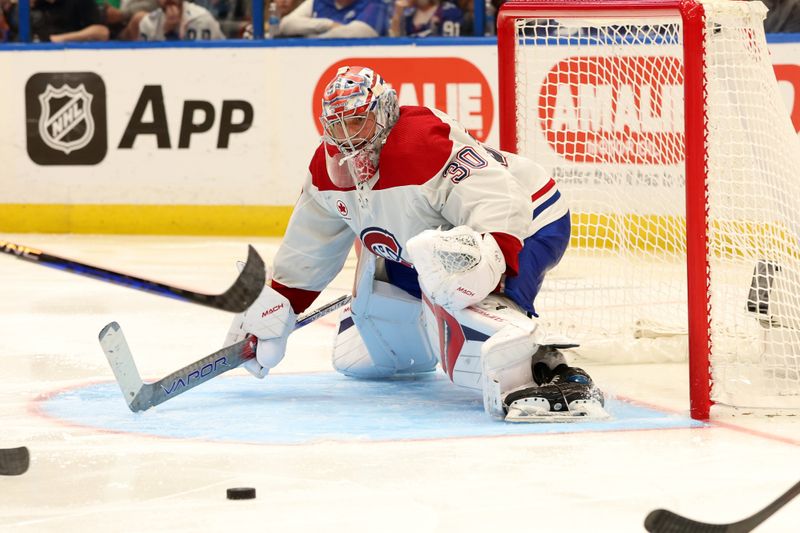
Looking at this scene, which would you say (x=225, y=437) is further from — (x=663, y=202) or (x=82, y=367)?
(x=663, y=202)

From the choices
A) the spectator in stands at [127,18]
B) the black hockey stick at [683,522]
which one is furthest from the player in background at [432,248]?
the spectator in stands at [127,18]

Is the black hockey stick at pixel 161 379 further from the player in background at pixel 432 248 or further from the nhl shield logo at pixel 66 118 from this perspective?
the nhl shield logo at pixel 66 118

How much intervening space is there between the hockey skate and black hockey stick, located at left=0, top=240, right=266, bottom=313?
25.1 inches

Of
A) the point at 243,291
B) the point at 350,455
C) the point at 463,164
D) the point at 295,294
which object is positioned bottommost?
the point at 350,455

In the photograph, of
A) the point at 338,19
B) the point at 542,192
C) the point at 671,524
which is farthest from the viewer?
the point at 338,19

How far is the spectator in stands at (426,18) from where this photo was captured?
24.0ft

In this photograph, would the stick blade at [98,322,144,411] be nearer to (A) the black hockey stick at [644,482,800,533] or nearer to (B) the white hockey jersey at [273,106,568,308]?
(B) the white hockey jersey at [273,106,568,308]

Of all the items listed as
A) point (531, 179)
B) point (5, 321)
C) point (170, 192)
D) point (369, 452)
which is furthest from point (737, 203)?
point (170, 192)

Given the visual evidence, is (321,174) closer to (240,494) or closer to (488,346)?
(488,346)

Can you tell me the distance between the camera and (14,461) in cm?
274

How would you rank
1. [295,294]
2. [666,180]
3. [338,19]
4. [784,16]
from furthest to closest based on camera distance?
[338,19] → [784,16] → [666,180] → [295,294]

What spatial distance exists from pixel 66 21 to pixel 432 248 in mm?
5102

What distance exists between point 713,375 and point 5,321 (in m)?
2.60

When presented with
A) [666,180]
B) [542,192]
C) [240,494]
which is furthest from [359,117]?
[666,180]
